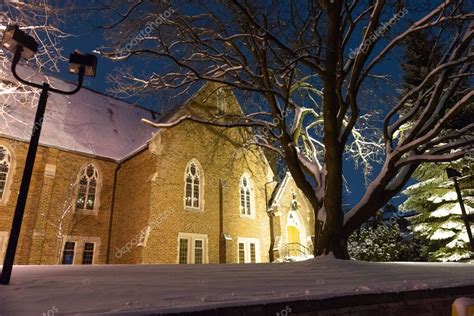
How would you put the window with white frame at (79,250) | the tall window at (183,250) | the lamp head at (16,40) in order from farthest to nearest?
the tall window at (183,250)
the window with white frame at (79,250)
the lamp head at (16,40)

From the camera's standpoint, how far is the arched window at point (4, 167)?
15039mm

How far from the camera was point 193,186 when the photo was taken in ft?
60.2

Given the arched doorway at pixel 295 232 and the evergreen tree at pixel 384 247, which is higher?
the arched doorway at pixel 295 232

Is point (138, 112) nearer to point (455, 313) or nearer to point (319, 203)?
point (319, 203)

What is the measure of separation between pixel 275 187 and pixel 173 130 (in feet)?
28.8

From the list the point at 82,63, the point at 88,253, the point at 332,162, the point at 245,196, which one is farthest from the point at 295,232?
the point at 82,63

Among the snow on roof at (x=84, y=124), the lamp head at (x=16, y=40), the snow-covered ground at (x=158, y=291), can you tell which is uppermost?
the snow on roof at (x=84, y=124)

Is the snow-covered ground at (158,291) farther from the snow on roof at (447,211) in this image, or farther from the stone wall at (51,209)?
the stone wall at (51,209)

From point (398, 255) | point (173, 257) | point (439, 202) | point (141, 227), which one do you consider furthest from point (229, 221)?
point (439, 202)

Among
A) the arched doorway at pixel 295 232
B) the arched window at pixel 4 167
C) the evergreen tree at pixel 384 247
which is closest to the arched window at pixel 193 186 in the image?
the arched doorway at pixel 295 232

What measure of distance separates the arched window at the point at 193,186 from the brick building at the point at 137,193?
0.19 feet

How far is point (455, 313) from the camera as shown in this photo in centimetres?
276

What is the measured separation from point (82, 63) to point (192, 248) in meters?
13.6

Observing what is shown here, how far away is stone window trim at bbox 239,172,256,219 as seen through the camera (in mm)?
20547
